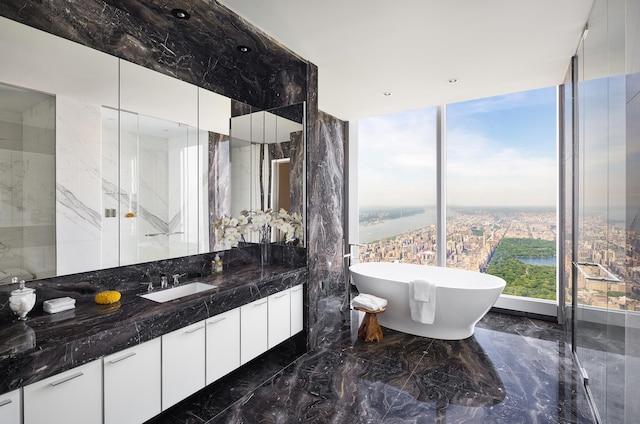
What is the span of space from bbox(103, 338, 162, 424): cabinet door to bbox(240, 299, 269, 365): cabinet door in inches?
27.1

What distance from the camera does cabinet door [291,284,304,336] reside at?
311cm

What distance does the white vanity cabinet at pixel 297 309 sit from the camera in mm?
3107

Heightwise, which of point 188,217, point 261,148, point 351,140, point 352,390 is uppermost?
point 351,140

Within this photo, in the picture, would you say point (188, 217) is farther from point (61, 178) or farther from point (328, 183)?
point (328, 183)

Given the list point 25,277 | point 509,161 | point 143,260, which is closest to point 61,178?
point 25,277

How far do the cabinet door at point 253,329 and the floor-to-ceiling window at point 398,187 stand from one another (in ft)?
9.14

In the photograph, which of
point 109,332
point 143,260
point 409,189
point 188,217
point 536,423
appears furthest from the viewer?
point 409,189

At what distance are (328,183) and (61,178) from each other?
367cm

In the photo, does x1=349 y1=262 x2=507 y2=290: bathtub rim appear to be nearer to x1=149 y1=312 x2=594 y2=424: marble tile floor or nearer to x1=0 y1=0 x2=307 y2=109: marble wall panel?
x1=149 y1=312 x2=594 y2=424: marble tile floor

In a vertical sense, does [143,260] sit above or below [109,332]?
above

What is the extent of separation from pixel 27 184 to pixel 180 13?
58.8 inches

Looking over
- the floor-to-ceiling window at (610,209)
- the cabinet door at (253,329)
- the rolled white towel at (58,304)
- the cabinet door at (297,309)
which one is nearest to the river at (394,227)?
the floor-to-ceiling window at (610,209)

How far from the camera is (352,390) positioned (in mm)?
2609

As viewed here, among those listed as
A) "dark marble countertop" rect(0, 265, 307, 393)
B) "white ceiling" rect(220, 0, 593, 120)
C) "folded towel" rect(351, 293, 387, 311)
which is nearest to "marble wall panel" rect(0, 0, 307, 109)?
"white ceiling" rect(220, 0, 593, 120)
